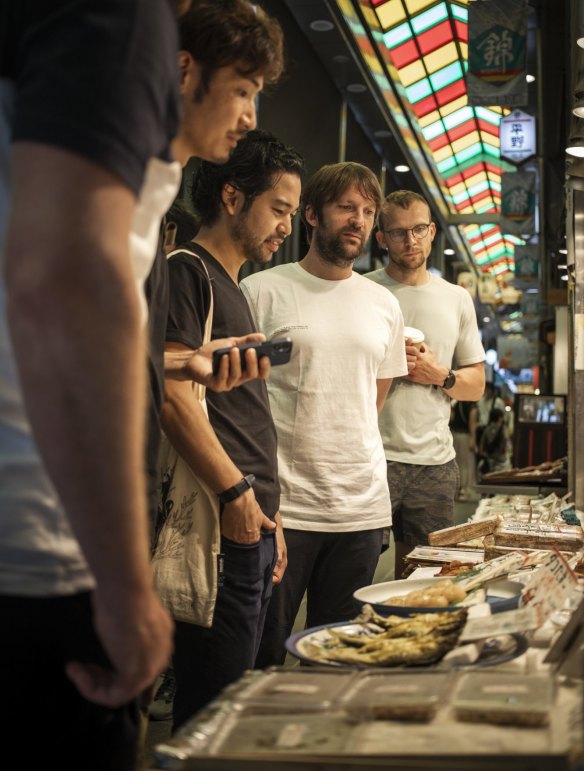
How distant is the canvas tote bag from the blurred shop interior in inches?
38.1

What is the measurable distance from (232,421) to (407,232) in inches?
64.3

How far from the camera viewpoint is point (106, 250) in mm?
858

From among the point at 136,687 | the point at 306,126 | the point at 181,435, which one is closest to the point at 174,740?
the point at 136,687

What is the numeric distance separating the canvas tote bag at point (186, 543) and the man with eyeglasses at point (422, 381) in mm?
1394

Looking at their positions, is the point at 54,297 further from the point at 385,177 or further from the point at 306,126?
the point at 385,177

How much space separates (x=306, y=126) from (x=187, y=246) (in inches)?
265

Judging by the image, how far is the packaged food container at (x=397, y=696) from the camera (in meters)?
1.09

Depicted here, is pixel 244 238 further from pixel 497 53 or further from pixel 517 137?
pixel 517 137

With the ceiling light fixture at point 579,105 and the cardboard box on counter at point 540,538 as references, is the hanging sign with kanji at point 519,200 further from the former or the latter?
the cardboard box on counter at point 540,538

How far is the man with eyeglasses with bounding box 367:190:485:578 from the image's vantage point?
349 centimetres

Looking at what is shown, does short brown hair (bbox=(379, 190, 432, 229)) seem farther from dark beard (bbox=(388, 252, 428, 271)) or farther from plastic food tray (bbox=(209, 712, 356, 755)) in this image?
plastic food tray (bbox=(209, 712, 356, 755))

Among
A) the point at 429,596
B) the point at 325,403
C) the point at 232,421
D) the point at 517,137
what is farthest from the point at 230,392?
the point at 517,137

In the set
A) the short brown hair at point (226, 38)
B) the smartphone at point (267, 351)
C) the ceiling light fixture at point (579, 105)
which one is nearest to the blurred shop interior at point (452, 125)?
the ceiling light fixture at point (579, 105)

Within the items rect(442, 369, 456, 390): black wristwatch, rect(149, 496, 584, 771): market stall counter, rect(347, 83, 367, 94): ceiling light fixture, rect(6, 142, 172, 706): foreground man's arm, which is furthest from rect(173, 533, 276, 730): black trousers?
rect(347, 83, 367, 94): ceiling light fixture
